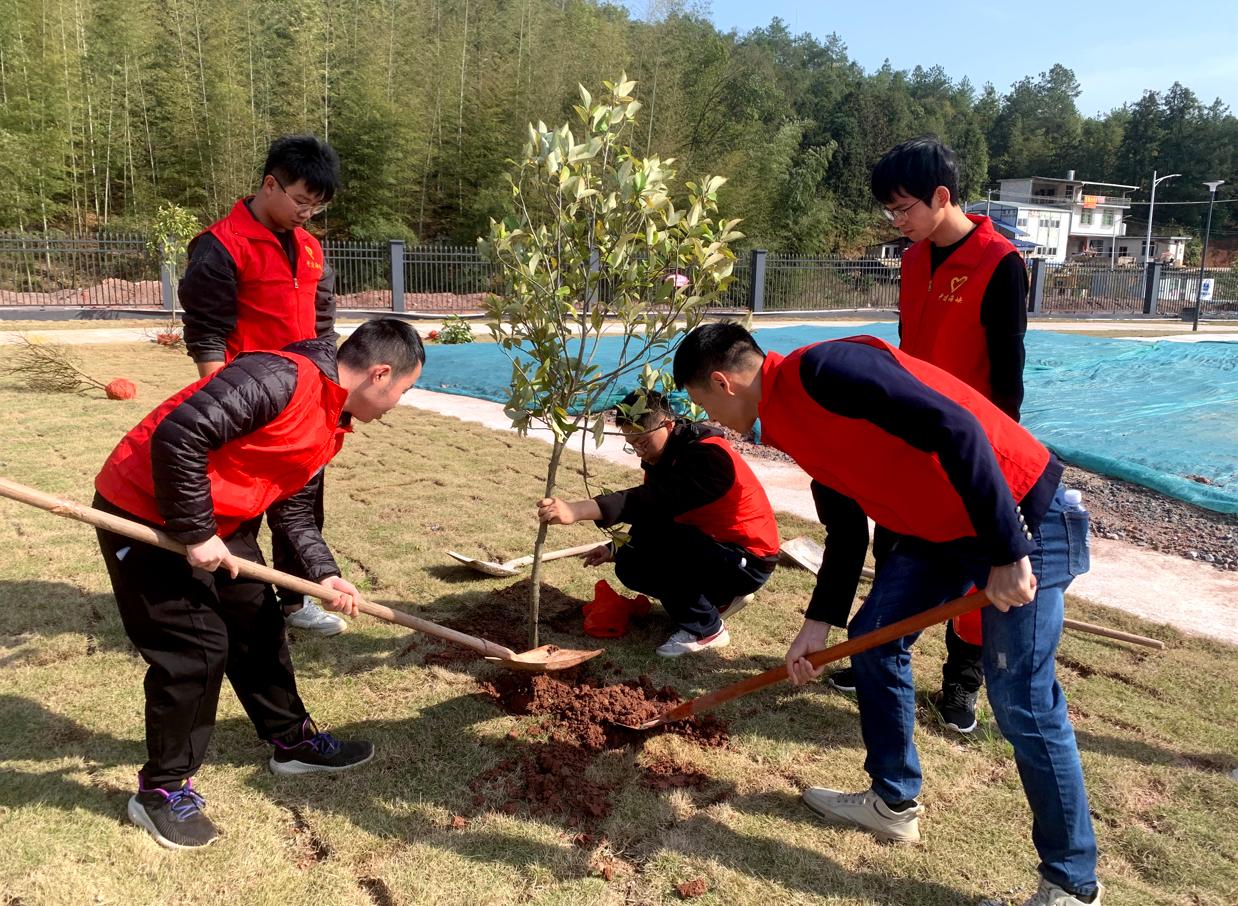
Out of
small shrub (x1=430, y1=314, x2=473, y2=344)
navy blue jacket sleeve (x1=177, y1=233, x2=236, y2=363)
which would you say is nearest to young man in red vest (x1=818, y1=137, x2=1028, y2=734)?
navy blue jacket sleeve (x1=177, y1=233, x2=236, y2=363)

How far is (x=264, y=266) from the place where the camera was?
3.43m

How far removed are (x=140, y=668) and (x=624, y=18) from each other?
35926 mm

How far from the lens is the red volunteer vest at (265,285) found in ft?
11.1

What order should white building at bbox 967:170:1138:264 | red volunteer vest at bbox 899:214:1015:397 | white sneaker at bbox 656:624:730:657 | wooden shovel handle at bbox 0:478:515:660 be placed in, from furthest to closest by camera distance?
white building at bbox 967:170:1138:264
white sneaker at bbox 656:624:730:657
red volunteer vest at bbox 899:214:1015:397
wooden shovel handle at bbox 0:478:515:660

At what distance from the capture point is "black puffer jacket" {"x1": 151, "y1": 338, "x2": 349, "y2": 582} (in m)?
2.17

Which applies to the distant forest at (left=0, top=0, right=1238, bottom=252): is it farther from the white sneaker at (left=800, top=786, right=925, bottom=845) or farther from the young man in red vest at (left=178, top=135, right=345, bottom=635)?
the white sneaker at (left=800, top=786, right=925, bottom=845)

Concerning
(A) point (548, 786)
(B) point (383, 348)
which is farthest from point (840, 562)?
(B) point (383, 348)

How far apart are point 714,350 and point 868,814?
145 cm

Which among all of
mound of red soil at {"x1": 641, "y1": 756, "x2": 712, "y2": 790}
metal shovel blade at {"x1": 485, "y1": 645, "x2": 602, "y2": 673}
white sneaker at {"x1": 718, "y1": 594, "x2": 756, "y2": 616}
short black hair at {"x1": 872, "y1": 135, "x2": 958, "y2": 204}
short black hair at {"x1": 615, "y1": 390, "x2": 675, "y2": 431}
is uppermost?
short black hair at {"x1": 872, "y1": 135, "x2": 958, "y2": 204}

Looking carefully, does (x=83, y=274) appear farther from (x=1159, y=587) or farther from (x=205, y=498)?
(x=1159, y=587)

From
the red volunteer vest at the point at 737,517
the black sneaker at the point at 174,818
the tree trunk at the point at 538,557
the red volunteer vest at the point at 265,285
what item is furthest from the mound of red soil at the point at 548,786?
the red volunteer vest at the point at 265,285

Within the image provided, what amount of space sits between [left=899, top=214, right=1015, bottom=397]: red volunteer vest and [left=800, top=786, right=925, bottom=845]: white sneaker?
1.41m

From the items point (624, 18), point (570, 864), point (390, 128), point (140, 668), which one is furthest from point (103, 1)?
point (570, 864)

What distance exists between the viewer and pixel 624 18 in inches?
1359
